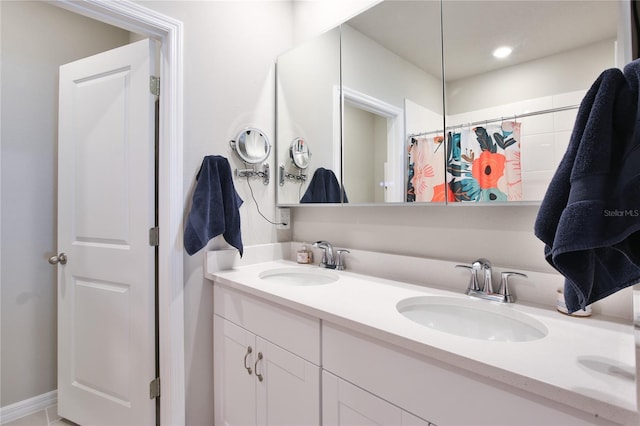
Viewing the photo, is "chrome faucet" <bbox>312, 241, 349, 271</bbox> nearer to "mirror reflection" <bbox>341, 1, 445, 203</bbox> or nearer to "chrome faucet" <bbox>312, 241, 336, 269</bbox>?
"chrome faucet" <bbox>312, 241, 336, 269</bbox>

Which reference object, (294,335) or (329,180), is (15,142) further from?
(294,335)

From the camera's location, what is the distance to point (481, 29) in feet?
3.64

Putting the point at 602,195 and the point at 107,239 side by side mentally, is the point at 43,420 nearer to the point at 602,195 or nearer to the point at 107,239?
the point at 107,239

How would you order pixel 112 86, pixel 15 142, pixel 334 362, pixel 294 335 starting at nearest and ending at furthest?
pixel 334 362 < pixel 294 335 < pixel 112 86 < pixel 15 142

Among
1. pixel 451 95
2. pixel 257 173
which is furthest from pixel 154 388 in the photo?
pixel 451 95

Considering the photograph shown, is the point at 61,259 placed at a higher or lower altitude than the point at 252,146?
lower

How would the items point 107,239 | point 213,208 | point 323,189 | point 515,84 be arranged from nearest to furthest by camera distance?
point 515,84, point 213,208, point 107,239, point 323,189

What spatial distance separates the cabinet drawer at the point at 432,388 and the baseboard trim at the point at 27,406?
2071 mm

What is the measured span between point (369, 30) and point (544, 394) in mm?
1524

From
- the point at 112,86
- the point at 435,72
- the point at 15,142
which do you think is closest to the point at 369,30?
the point at 435,72

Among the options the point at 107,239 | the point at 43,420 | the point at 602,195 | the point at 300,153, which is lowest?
the point at 43,420

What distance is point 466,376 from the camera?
0.68 m

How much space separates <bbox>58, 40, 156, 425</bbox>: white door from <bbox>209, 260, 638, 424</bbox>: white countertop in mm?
856

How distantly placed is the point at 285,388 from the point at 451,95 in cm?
129
